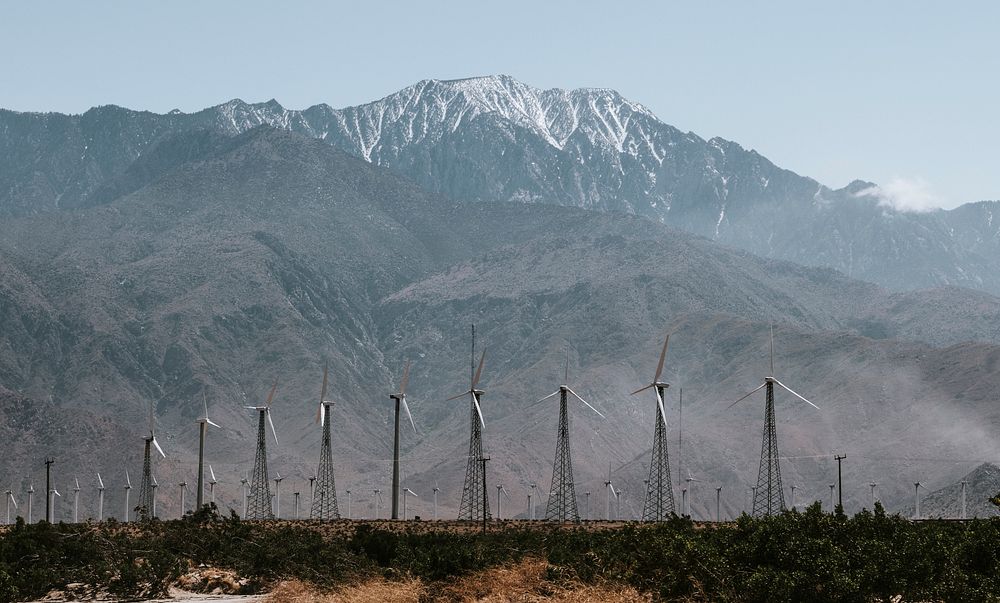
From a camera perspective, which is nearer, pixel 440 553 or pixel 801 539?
pixel 801 539

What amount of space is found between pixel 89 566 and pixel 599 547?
24028 millimetres

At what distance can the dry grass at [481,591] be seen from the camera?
49125 mm

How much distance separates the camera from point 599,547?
192 ft

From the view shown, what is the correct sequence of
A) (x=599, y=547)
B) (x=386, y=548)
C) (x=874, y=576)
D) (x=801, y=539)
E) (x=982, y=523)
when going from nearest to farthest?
(x=874, y=576), (x=801, y=539), (x=982, y=523), (x=599, y=547), (x=386, y=548)

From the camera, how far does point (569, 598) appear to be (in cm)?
4894

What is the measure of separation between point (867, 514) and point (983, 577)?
9.52 meters

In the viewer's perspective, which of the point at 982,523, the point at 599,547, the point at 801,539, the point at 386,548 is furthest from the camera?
the point at 386,548

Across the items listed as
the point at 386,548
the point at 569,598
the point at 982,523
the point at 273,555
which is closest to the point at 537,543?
the point at 386,548

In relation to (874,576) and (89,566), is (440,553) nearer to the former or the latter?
(89,566)

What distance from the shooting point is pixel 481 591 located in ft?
176

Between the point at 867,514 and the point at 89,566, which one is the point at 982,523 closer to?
the point at 867,514

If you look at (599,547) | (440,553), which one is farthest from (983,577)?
(440,553)

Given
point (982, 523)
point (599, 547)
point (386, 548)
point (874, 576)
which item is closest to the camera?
point (874, 576)

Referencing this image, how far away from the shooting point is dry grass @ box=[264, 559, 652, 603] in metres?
49.1
